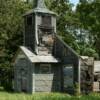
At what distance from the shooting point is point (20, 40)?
44.2 meters

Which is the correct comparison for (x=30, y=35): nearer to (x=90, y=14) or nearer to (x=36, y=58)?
(x=36, y=58)

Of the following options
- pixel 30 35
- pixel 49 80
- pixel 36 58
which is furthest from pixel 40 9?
pixel 49 80

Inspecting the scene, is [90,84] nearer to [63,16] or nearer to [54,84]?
[54,84]

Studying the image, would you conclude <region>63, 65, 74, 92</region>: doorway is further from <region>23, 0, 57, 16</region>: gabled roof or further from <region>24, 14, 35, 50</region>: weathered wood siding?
<region>23, 0, 57, 16</region>: gabled roof

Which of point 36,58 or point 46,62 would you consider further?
point 36,58

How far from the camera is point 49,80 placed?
111 feet

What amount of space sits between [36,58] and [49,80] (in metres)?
2.43

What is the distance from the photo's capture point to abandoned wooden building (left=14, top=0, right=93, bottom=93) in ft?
107

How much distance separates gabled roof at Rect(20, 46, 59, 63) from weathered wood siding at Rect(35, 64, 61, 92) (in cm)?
57

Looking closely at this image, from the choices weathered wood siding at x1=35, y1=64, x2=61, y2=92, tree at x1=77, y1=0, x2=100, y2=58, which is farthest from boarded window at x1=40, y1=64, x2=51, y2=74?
tree at x1=77, y1=0, x2=100, y2=58

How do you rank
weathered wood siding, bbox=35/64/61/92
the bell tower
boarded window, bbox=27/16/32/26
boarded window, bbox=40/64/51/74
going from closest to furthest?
weathered wood siding, bbox=35/64/61/92 → boarded window, bbox=40/64/51/74 → the bell tower → boarded window, bbox=27/16/32/26

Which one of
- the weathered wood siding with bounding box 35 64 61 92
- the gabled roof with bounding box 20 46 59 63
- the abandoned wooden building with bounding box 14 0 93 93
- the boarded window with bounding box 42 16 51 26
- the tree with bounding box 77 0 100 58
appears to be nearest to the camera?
the abandoned wooden building with bounding box 14 0 93 93

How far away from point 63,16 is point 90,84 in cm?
1780

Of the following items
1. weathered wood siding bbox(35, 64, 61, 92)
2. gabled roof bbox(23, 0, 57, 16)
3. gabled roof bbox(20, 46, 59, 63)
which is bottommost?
weathered wood siding bbox(35, 64, 61, 92)
